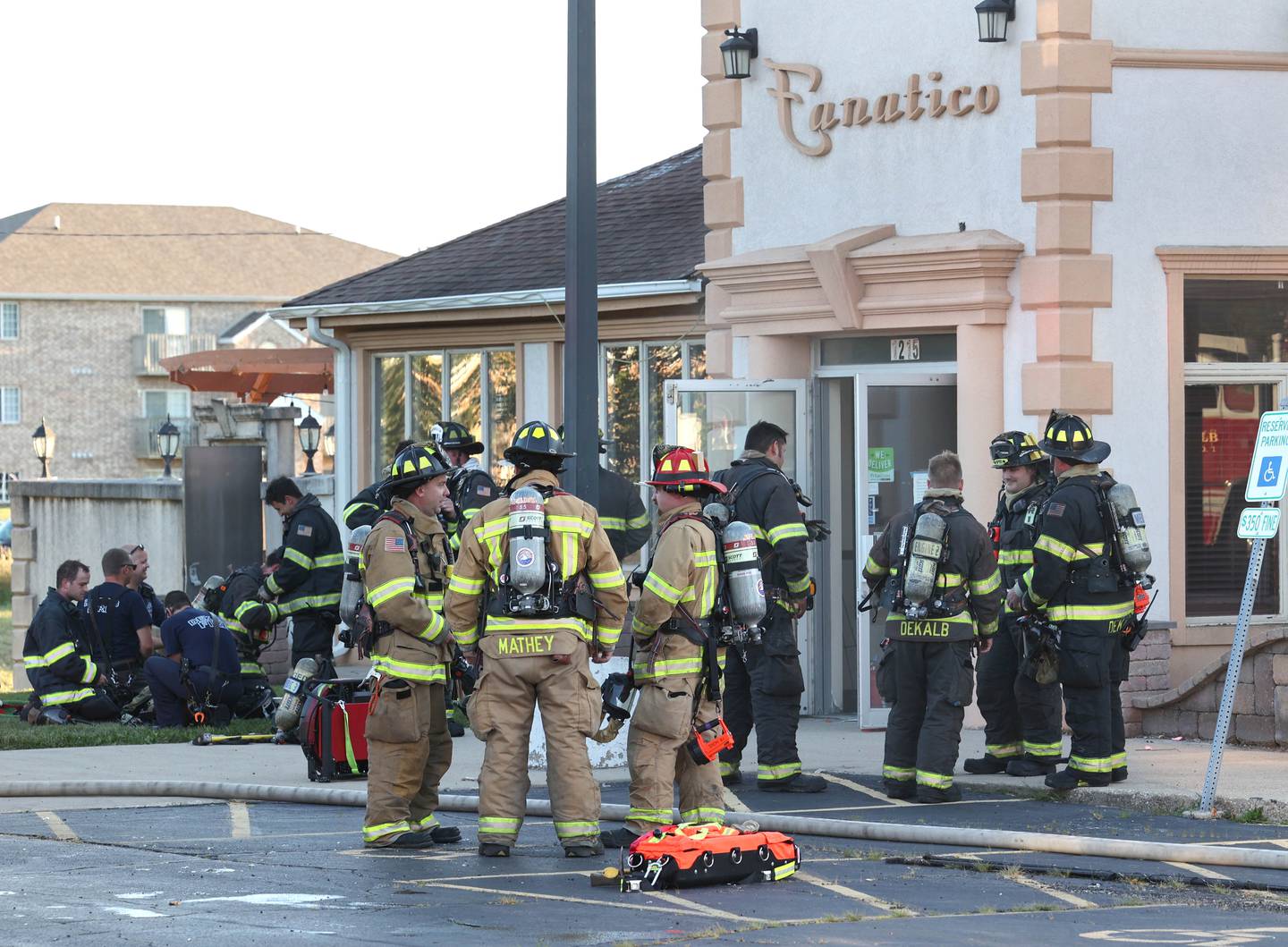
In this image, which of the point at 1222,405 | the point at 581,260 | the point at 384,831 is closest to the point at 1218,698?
the point at 1222,405

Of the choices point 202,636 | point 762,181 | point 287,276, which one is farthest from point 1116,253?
point 287,276

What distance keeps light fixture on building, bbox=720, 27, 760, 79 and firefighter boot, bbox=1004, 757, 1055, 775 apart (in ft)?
19.7

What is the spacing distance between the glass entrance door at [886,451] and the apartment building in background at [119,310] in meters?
49.6

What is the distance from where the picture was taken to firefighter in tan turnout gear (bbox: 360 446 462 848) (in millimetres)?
9578

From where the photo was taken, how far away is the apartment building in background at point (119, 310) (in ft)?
208

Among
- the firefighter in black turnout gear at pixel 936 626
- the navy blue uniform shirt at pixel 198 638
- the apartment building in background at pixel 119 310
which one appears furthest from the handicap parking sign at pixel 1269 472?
the apartment building in background at pixel 119 310

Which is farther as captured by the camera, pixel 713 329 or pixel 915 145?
pixel 713 329

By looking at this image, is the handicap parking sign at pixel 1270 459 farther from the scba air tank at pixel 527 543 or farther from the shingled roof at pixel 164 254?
the shingled roof at pixel 164 254

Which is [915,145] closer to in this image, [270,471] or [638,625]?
[638,625]

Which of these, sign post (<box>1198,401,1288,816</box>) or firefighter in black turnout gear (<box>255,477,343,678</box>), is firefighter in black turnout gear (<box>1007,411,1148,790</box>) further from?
firefighter in black turnout gear (<box>255,477,343,678</box>)

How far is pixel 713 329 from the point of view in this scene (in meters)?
16.1

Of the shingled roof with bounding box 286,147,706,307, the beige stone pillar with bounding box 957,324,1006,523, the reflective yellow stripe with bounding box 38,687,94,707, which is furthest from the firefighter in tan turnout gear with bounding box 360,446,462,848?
the shingled roof with bounding box 286,147,706,307

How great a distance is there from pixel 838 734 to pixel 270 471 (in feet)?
36.7

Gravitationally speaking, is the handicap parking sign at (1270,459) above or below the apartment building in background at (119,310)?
below
